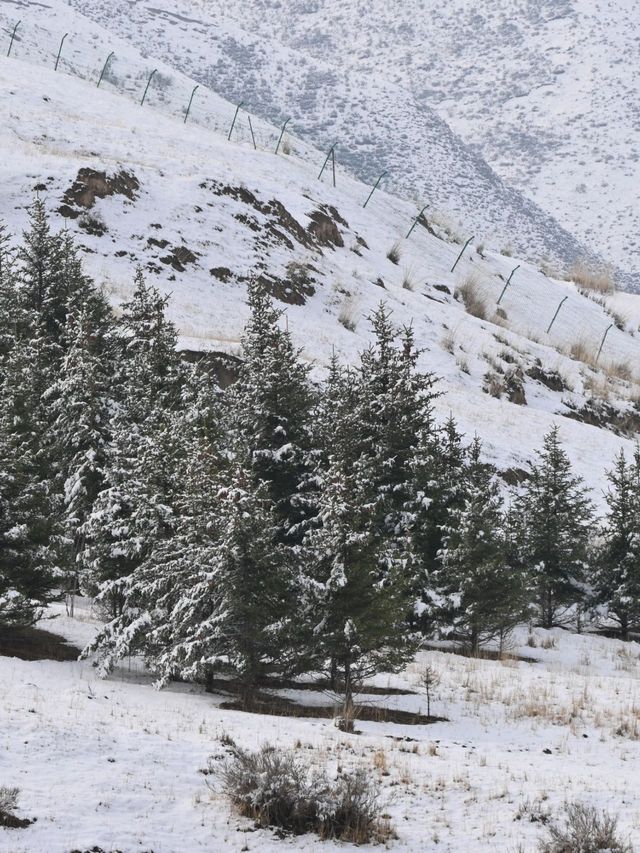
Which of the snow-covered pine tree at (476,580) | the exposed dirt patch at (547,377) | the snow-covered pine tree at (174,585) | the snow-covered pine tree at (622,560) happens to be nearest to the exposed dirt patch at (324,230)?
the exposed dirt patch at (547,377)

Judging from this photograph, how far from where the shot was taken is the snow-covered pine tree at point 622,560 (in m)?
28.2

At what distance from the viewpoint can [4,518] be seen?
16.7 meters

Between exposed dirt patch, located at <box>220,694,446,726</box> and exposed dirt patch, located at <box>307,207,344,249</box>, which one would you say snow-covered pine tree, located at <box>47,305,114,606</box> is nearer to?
exposed dirt patch, located at <box>220,694,446,726</box>

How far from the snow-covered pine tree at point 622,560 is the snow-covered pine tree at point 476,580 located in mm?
6377

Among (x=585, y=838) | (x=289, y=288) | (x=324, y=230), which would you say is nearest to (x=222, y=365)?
(x=289, y=288)

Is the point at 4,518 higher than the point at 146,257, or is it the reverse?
the point at 146,257

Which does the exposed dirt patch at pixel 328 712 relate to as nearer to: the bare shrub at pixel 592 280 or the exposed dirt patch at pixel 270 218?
the exposed dirt patch at pixel 270 218

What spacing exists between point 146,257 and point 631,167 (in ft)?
604

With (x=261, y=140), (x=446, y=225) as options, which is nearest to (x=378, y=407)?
(x=446, y=225)

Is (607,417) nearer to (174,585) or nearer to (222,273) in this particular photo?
(222,273)

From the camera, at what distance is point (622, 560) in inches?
1141

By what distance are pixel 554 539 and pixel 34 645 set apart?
18522 millimetres

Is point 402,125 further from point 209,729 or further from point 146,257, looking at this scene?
point 209,729

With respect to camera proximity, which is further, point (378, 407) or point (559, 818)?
point (378, 407)
